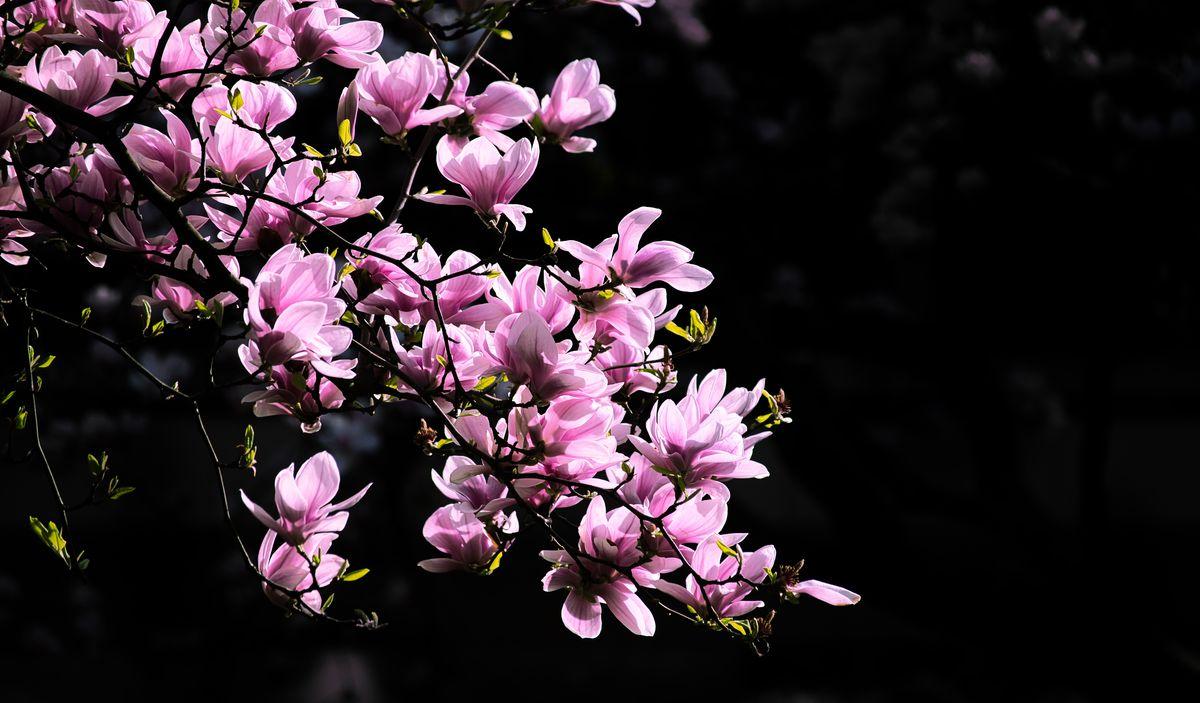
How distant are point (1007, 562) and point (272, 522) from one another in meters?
2.89

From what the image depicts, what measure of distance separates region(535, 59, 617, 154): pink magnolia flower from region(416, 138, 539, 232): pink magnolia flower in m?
0.03

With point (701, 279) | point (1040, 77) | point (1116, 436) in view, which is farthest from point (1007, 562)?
point (1116, 436)

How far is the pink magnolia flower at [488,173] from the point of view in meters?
1.02

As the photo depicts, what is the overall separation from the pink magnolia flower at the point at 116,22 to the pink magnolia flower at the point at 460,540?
565 millimetres

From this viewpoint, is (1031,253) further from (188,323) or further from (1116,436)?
(188,323)

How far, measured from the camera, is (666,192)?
4402 mm

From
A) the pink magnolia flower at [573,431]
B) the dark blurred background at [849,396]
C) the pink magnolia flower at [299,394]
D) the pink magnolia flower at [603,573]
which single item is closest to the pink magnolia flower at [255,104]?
the pink magnolia flower at [299,394]

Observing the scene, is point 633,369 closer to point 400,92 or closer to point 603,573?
point 603,573

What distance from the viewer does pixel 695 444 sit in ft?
3.21

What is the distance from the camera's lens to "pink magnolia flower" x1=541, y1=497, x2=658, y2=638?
1056 millimetres

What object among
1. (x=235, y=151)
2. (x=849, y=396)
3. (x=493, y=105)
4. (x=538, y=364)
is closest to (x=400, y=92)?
(x=493, y=105)

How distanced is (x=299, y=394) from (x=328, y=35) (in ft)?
1.16

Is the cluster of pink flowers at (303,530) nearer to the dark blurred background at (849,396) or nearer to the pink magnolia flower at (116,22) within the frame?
the pink magnolia flower at (116,22)

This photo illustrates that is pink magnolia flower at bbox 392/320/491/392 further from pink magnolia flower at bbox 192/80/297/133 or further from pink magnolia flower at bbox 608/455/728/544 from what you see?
pink magnolia flower at bbox 192/80/297/133
